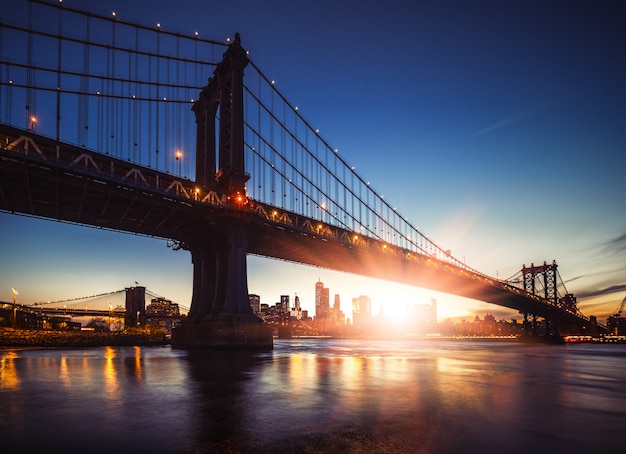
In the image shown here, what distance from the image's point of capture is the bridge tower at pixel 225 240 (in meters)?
46.0

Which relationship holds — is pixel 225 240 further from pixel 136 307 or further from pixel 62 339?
pixel 136 307

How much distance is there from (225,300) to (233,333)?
13.7ft

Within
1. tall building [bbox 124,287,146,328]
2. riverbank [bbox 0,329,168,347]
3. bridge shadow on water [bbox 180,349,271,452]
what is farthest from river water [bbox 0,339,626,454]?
tall building [bbox 124,287,146,328]

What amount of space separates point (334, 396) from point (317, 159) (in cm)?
6247

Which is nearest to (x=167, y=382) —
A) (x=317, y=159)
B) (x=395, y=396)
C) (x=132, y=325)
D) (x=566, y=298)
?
(x=395, y=396)

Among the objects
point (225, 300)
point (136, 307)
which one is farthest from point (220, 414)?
point (136, 307)

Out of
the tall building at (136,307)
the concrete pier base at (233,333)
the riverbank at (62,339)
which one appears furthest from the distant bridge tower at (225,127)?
the tall building at (136,307)

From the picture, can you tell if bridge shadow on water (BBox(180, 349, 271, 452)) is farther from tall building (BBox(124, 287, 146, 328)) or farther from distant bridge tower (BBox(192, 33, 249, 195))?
tall building (BBox(124, 287, 146, 328))

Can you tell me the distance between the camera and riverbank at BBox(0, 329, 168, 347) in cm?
6247

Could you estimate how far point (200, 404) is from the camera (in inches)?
517

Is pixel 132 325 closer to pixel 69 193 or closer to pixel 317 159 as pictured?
pixel 317 159

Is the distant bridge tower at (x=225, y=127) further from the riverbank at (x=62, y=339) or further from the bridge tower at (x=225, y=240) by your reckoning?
the riverbank at (x=62, y=339)

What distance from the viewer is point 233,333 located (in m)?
44.2

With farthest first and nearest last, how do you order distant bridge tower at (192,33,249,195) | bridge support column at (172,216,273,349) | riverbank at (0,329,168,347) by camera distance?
riverbank at (0,329,168,347)
distant bridge tower at (192,33,249,195)
bridge support column at (172,216,273,349)
